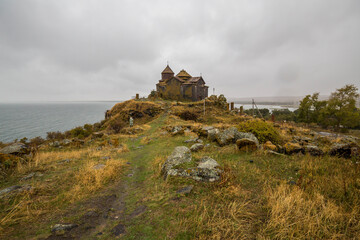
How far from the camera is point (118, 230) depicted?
3293 mm

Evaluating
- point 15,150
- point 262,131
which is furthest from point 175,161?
point 15,150

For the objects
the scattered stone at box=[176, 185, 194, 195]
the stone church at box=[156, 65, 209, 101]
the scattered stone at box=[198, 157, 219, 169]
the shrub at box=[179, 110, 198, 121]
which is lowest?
the scattered stone at box=[176, 185, 194, 195]

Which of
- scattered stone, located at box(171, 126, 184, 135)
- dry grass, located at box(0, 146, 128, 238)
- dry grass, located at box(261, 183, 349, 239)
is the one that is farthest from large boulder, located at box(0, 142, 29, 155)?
dry grass, located at box(261, 183, 349, 239)

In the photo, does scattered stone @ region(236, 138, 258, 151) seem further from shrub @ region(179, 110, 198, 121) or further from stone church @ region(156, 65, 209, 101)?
stone church @ region(156, 65, 209, 101)

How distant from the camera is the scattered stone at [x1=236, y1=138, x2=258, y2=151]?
793cm

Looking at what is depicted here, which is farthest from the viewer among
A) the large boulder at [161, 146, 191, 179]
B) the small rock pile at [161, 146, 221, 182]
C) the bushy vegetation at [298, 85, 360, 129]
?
the bushy vegetation at [298, 85, 360, 129]

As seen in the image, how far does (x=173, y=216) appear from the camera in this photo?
352 centimetres

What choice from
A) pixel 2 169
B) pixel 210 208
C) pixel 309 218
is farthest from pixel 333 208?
pixel 2 169

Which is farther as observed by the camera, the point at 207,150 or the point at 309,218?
the point at 207,150

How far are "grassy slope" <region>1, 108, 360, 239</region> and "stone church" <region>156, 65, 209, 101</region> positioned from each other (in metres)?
32.2

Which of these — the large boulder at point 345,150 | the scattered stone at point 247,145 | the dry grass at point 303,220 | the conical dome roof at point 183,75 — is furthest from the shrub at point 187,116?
the dry grass at point 303,220

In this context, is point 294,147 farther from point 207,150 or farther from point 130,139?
point 130,139

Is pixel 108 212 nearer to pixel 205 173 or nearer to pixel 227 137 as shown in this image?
pixel 205 173

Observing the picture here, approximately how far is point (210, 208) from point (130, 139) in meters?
13.6
